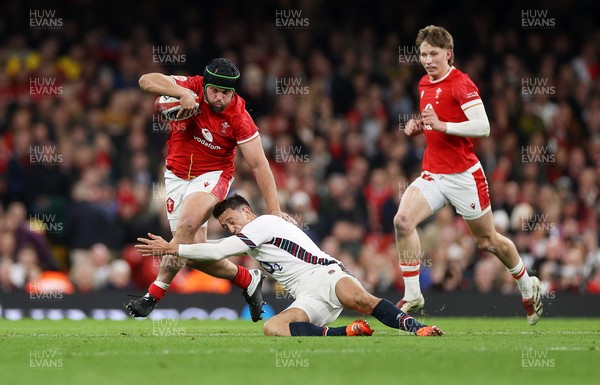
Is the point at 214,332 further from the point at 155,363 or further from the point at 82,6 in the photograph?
the point at 82,6

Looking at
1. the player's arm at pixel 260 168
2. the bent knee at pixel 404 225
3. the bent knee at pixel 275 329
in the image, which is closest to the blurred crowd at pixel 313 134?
the bent knee at pixel 404 225

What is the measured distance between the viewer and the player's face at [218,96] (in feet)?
38.0

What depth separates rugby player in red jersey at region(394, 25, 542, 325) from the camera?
460 inches

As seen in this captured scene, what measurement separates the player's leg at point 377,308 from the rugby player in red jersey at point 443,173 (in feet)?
4.51

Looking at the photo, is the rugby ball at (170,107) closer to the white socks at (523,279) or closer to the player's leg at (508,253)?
the player's leg at (508,253)

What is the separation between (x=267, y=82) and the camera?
2119cm

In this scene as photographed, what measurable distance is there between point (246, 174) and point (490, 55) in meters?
6.58

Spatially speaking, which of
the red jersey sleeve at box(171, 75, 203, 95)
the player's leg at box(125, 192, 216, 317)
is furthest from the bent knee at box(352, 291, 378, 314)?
the red jersey sleeve at box(171, 75, 203, 95)

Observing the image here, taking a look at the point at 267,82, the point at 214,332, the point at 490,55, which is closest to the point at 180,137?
the point at 214,332

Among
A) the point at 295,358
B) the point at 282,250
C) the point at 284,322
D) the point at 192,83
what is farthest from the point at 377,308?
the point at 192,83

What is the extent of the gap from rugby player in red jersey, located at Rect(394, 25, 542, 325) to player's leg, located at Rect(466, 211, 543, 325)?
0.03 feet

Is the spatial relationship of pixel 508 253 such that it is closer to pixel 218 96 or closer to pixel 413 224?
pixel 413 224

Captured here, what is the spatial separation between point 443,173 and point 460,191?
25cm

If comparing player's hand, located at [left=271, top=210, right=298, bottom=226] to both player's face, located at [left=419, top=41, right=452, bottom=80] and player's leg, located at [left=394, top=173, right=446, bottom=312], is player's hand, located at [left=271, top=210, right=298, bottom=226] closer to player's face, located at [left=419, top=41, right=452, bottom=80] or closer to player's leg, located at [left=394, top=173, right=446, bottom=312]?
player's leg, located at [left=394, top=173, right=446, bottom=312]
